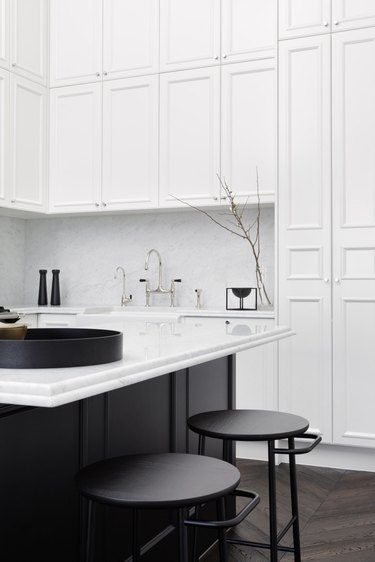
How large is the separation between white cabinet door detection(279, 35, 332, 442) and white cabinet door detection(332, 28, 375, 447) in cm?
6

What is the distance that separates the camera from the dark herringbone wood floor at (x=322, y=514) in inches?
104

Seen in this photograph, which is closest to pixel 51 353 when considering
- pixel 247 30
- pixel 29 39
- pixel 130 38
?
pixel 247 30

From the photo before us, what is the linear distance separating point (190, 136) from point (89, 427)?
2.89 metres

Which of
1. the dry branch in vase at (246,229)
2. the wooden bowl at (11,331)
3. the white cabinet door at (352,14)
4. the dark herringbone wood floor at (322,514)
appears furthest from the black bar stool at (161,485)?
the white cabinet door at (352,14)

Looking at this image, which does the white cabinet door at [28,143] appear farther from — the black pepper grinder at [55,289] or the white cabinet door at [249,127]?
the white cabinet door at [249,127]

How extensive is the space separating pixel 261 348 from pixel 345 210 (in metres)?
0.95

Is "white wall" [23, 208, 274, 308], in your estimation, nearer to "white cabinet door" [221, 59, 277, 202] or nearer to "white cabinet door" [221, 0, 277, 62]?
"white cabinet door" [221, 59, 277, 202]

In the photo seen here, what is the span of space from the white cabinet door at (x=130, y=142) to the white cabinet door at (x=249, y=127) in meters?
0.52

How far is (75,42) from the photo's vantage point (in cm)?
478

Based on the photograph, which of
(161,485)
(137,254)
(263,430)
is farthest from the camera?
(137,254)

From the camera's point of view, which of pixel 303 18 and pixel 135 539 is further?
pixel 303 18

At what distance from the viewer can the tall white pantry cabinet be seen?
12.3ft

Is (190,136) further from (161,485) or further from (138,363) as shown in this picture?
(161,485)

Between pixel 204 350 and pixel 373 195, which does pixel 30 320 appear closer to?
pixel 373 195
